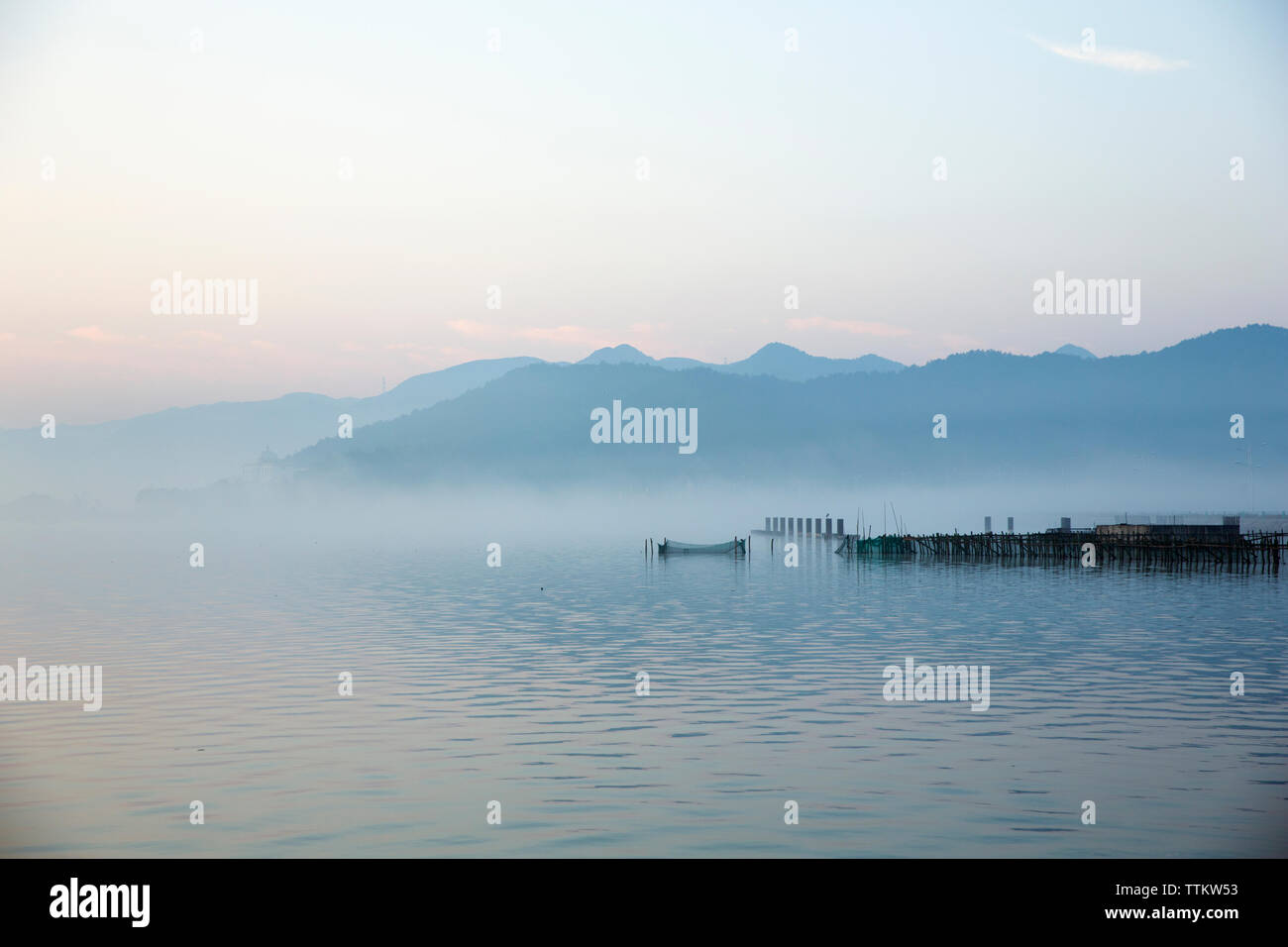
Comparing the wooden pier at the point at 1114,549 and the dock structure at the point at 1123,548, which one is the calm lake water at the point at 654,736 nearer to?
the wooden pier at the point at 1114,549

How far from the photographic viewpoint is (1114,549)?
10738cm

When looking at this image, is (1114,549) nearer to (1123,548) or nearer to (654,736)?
(1123,548)

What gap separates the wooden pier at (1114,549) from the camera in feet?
319

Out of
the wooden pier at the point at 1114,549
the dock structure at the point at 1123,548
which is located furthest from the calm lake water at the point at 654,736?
the dock structure at the point at 1123,548

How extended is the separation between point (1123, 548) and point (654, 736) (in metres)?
86.9

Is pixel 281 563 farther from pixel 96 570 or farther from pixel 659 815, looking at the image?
pixel 659 815

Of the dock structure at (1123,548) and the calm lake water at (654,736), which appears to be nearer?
the calm lake water at (654,736)

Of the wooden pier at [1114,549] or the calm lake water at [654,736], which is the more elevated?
the wooden pier at [1114,549]

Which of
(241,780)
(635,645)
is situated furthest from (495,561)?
(241,780)

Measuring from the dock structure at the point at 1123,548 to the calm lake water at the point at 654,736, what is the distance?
3586 cm

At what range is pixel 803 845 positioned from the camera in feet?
65.1
